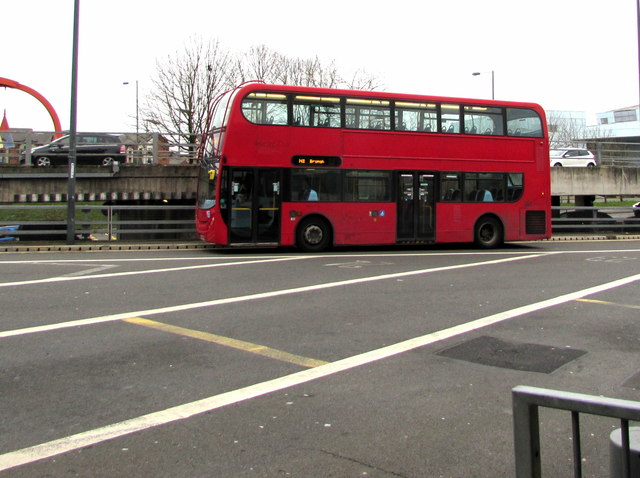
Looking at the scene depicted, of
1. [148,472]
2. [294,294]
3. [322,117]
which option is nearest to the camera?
[148,472]

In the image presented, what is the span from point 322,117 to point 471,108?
4.91 metres

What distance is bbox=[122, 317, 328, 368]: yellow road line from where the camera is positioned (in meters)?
5.80

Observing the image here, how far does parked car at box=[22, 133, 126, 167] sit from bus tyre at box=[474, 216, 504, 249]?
44.7ft

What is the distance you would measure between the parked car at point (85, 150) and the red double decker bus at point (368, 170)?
751cm

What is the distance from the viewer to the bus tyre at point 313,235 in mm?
16750

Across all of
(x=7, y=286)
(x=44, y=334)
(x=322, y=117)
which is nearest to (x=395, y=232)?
(x=322, y=117)

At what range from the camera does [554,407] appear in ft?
7.45

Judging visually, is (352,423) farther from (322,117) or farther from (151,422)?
(322,117)

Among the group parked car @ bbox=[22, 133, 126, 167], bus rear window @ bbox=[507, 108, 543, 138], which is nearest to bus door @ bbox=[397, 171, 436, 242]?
bus rear window @ bbox=[507, 108, 543, 138]

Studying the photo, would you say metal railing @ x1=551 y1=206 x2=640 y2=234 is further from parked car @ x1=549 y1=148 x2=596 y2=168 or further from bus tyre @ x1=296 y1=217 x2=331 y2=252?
bus tyre @ x1=296 y1=217 x2=331 y2=252

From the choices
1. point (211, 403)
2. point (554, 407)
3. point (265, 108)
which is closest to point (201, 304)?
point (211, 403)

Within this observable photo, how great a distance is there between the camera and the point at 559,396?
2.26 m

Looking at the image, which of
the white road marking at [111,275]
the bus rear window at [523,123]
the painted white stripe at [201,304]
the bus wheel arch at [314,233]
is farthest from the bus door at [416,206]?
the white road marking at [111,275]

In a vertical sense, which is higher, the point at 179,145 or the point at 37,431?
the point at 179,145
